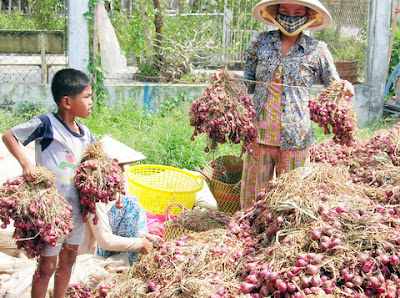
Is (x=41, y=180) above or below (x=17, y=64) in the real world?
below

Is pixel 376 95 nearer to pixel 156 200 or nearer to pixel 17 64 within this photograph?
pixel 156 200

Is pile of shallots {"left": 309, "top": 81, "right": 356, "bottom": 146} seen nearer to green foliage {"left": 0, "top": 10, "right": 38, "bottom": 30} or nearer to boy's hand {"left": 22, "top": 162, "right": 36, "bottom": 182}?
boy's hand {"left": 22, "top": 162, "right": 36, "bottom": 182}

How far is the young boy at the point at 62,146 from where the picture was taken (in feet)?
8.80

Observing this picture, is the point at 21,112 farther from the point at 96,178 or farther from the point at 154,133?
the point at 96,178

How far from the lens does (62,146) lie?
2766mm

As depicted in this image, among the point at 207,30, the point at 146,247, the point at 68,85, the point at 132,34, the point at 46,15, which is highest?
the point at 46,15

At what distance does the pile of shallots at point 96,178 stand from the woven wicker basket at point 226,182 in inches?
71.6

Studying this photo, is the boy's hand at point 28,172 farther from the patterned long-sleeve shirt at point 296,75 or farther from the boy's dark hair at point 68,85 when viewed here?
the patterned long-sleeve shirt at point 296,75

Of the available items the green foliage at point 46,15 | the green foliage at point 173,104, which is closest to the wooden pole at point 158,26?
the green foliage at point 173,104

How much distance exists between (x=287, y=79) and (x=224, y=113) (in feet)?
2.07

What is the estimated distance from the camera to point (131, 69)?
872cm

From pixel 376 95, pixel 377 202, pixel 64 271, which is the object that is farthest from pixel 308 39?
pixel 376 95

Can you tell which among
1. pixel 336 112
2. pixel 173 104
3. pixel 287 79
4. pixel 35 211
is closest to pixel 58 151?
pixel 35 211

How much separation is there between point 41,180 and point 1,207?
0.75ft
